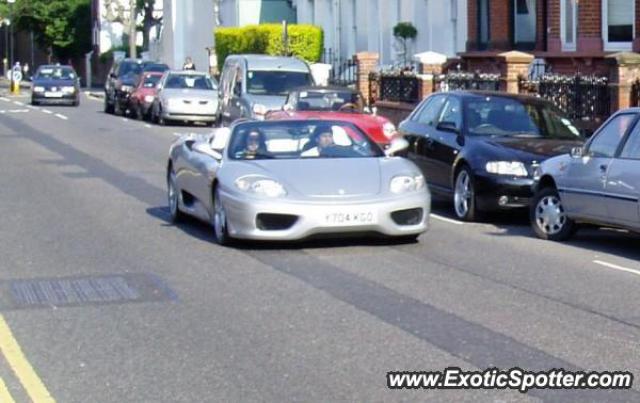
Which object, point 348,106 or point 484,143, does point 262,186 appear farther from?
point 348,106

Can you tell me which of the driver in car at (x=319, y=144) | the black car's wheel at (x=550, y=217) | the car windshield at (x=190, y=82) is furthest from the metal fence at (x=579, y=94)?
the car windshield at (x=190, y=82)

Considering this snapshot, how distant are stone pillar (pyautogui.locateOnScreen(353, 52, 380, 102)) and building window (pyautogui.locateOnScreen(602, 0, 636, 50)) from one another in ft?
27.4

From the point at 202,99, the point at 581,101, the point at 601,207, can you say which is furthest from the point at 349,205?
the point at 202,99

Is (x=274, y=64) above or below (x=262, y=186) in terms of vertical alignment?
above

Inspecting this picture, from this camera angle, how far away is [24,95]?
67938 mm

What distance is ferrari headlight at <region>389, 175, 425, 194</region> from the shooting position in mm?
13758

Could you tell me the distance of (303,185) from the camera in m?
13.5

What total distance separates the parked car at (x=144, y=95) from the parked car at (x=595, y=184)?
26.2 m

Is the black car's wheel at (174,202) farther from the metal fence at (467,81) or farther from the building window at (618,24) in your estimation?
the building window at (618,24)

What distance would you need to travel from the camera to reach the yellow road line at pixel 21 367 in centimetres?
815

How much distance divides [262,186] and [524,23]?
19.7 m

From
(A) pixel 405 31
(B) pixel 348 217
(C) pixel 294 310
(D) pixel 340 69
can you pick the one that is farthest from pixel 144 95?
(C) pixel 294 310

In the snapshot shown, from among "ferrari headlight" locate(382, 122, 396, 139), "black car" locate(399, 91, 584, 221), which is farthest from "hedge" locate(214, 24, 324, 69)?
"black car" locate(399, 91, 584, 221)

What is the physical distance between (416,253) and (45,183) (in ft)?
30.3
